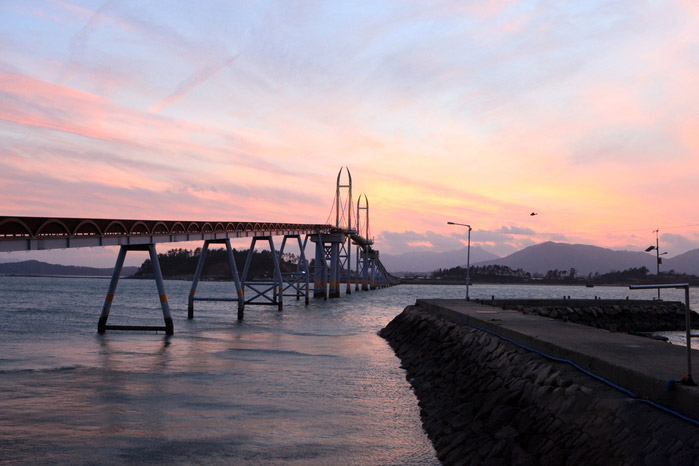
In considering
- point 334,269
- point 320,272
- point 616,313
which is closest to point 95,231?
point 616,313

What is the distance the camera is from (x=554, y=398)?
12.3m

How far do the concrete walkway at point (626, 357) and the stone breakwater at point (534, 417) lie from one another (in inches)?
13.2

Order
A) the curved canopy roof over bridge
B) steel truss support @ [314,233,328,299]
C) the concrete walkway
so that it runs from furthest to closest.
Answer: steel truss support @ [314,233,328,299]
the curved canopy roof over bridge
the concrete walkway

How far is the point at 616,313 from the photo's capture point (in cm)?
5162

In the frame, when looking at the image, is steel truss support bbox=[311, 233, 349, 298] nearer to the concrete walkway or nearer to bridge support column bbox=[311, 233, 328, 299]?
bridge support column bbox=[311, 233, 328, 299]

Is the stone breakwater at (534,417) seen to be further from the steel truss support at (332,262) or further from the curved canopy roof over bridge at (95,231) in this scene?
the steel truss support at (332,262)

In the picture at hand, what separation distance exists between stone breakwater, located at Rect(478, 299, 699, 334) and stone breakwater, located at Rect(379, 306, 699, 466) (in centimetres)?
2790

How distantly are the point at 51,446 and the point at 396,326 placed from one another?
29625 mm

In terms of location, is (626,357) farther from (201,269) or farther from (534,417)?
(201,269)

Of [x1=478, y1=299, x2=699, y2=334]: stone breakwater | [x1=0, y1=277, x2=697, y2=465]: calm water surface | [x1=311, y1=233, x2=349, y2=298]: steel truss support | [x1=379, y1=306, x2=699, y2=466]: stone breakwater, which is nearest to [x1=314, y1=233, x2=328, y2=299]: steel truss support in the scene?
[x1=311, y1=233, x2=349, y2=298]: steel truss support

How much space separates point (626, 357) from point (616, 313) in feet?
135

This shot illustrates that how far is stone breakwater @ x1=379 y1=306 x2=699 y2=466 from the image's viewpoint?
923 cm

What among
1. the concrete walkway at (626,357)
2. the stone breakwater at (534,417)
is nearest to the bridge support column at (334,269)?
the concrete walkway at (626,357)

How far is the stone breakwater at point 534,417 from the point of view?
923 cm
